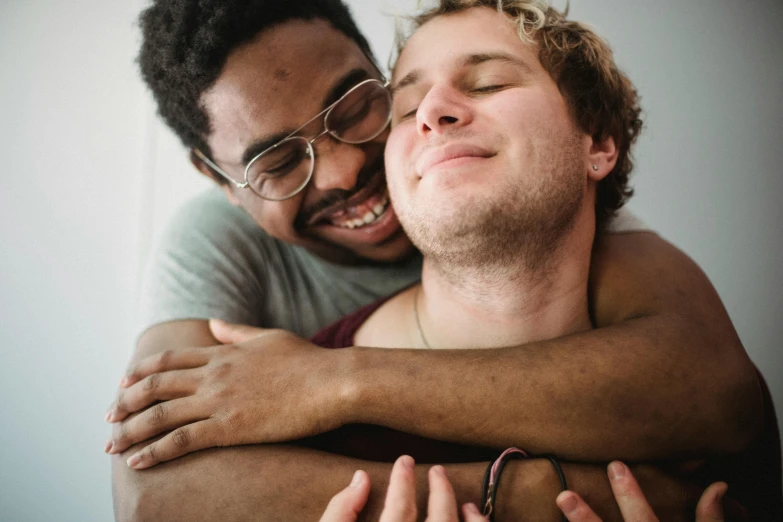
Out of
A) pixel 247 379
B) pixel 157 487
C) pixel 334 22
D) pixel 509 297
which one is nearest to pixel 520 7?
pixel 334 22

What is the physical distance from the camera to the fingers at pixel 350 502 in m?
0.80

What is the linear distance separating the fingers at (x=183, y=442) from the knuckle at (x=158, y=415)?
1.4 inches

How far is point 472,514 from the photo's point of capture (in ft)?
2.69

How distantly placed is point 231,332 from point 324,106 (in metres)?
0.55

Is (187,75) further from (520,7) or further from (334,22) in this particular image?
(520,7)

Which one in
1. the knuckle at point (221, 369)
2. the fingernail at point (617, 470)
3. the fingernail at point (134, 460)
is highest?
the knuckle at point (221, 369)

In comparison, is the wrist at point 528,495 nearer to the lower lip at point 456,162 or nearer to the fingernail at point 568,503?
the fingernail at point 568,503

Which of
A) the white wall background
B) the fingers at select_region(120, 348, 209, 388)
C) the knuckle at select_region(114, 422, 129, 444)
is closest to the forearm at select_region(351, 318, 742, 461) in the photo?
the fingers at select_region(120, 348, 209, 388)

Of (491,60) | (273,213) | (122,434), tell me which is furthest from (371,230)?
(122,434)

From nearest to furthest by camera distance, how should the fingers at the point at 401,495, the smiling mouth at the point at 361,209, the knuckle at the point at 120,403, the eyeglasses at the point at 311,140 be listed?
the fingers at the point at 401,495
the knuckle at the point at 120,403
the eyeglasses at the point at 311,140
the smiling mouth at the point at 361,209

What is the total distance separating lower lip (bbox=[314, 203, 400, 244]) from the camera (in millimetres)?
1390

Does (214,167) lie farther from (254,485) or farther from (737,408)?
(737,408)

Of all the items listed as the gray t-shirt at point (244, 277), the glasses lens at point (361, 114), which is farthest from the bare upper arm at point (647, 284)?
the glasses lens at point (361, 114)

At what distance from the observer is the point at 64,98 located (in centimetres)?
153
